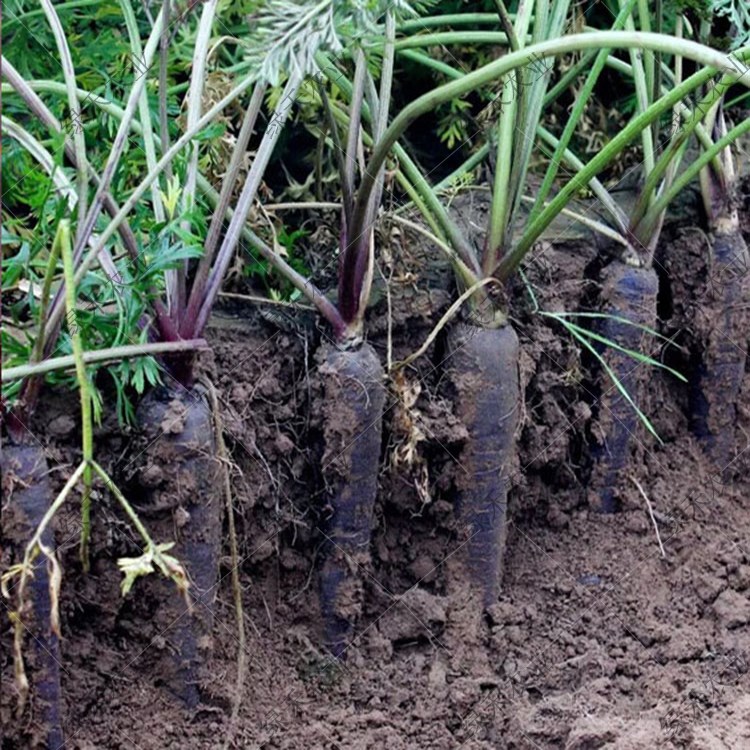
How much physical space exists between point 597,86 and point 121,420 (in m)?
1.21

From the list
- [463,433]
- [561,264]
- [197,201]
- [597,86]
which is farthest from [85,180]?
[597,86]

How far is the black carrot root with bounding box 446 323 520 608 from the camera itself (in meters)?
1.86

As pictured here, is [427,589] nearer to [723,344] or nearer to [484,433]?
[484,433]

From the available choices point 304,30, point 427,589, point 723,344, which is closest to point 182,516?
point 427,589

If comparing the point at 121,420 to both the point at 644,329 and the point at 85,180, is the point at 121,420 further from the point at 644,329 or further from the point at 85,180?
the point at 644,329

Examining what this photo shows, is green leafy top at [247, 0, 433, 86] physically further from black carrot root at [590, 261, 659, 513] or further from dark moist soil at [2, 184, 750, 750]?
black carrot root at [590, 261, 659, 513]

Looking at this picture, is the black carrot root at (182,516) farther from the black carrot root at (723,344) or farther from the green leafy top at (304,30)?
the black carrot root at (723,344)

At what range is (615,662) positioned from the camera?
1.87m

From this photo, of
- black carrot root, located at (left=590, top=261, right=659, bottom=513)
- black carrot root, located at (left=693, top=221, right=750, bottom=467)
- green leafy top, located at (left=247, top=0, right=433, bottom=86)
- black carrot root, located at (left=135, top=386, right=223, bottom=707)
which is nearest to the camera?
green leafy top, located at (left=247, top=0, right=433, bottom=86)

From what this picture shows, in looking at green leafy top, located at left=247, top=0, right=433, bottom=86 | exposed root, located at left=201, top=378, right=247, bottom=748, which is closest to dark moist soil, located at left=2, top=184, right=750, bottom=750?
exposed root, located at left=201, top=378, right=247, bottom=748

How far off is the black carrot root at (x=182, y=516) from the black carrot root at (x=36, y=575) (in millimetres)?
152

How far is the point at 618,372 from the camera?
2.04 m

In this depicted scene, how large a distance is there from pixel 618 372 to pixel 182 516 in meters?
0.78

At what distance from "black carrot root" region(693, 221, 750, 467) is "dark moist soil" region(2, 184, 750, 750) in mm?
49
